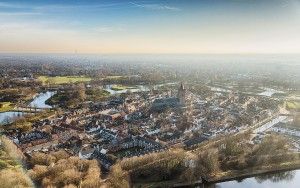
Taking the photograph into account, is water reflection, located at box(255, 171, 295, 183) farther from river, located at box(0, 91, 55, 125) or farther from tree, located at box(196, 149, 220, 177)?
river, located at box(0, 91, 55, 125)

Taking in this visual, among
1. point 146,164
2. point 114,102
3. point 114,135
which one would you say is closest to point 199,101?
point 114,102

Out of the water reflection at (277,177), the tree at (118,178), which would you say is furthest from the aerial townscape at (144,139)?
the water reflection at (277,177)

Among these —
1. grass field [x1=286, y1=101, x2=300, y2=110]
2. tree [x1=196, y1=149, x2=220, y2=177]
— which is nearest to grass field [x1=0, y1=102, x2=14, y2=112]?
tree [x1=196, y1=149, x2=220, y2=177]

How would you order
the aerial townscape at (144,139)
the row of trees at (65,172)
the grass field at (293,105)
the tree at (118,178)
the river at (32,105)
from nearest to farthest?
the row of trees at (65,172), the tree at (118,178), the aerial townscape at (144,139), the river at (32,105), the grass field at (293,105)

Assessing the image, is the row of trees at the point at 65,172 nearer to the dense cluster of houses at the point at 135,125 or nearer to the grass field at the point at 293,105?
the dense cluster of houses at the point at 135,125

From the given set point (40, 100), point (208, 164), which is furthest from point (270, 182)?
point (40, 100)

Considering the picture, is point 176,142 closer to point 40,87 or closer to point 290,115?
point 290,115
